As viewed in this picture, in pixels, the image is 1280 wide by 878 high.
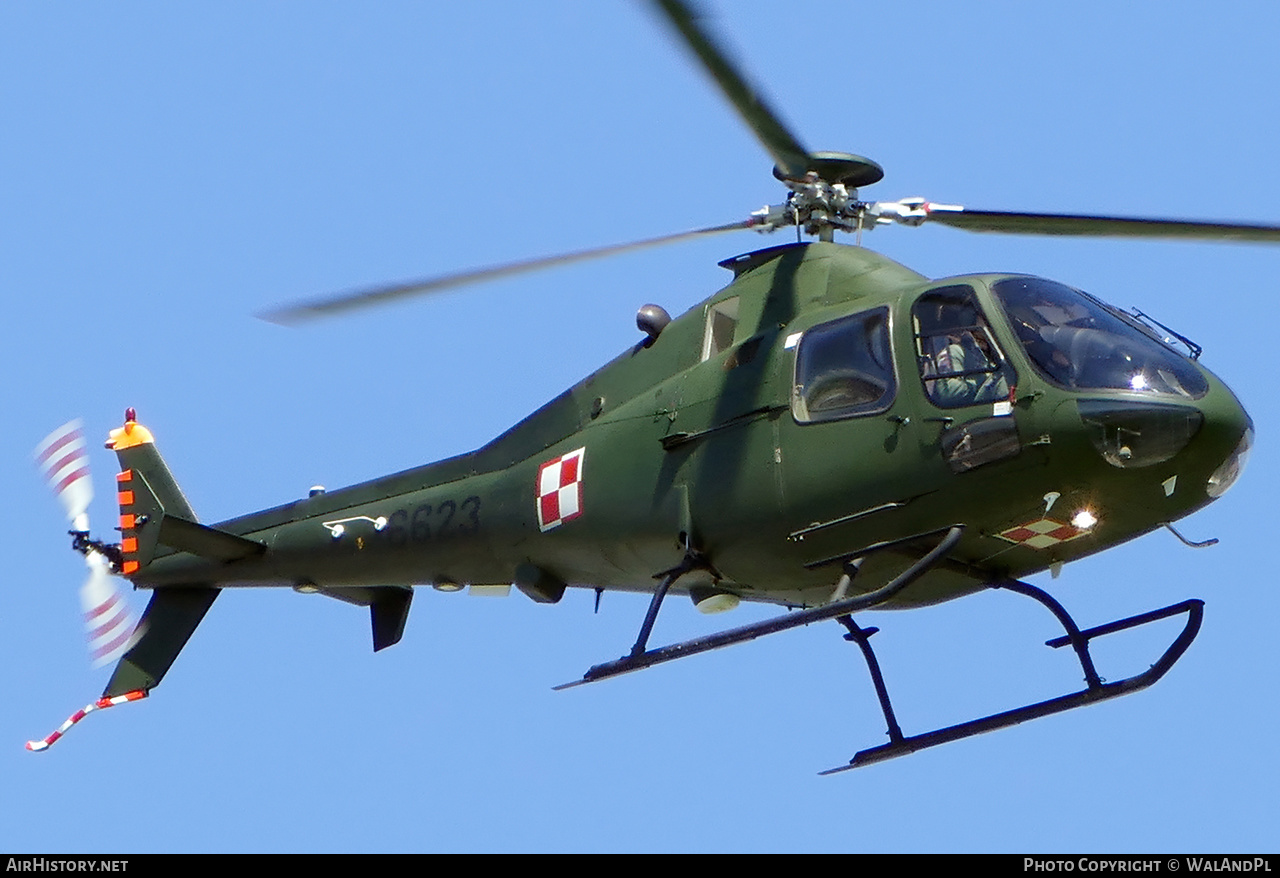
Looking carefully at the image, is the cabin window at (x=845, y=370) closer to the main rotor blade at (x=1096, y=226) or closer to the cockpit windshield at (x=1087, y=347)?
the cockpit windshield at (x=1087, y=347)

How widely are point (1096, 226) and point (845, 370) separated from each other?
1.78 metres

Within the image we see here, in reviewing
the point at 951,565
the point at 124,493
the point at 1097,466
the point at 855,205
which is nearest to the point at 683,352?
the point at 855,205

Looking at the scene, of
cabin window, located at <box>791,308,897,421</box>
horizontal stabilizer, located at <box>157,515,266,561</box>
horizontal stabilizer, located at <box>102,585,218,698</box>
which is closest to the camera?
cabin window, located at <box>791,308,897,421</box>

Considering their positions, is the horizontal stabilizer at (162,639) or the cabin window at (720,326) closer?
the cabin window at (720,326)

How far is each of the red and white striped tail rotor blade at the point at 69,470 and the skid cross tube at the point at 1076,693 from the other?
6453mm

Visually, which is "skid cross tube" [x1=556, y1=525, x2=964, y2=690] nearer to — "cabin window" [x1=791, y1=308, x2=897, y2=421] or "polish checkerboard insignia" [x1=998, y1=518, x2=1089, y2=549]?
"polish checkerboard insignia" [x1=998, y1=518, x2=1089, y2=549]

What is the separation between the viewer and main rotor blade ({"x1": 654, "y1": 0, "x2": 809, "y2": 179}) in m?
8.53

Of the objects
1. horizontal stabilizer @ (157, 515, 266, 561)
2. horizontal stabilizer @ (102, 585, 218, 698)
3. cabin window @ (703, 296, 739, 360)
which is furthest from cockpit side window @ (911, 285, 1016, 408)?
horizontal stabilizer @ (102, 585, 218, 698)

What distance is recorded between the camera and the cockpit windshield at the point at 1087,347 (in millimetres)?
9844

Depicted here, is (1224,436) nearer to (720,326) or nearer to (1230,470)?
(1230,470)

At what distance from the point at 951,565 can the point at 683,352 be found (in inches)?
82.5

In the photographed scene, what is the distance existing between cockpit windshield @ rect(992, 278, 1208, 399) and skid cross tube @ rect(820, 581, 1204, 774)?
158cm

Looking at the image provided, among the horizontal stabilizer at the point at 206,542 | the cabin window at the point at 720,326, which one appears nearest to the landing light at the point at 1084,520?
the cabin window at the point at 720,326

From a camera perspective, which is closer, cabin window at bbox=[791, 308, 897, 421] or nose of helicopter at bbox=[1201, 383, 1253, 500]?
nose of helicopter at bbox=[1201, 383, 1253, 500]
